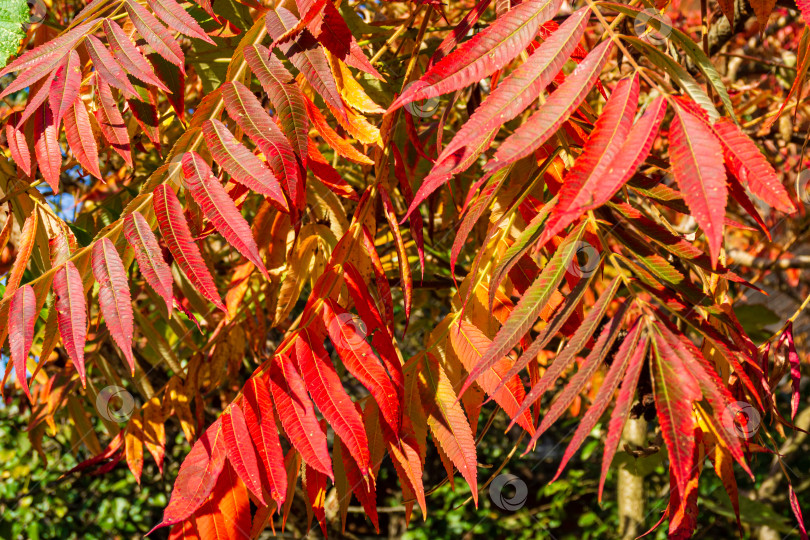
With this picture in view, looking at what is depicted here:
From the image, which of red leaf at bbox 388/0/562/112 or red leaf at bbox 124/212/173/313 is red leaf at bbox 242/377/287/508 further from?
red leaf at bbox 388/0/562/112

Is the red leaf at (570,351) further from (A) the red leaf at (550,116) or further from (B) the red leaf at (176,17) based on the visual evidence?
(B) the red leaf at (176,17)

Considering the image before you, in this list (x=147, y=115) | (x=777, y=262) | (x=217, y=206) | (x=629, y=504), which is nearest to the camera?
(x=217, y=206)

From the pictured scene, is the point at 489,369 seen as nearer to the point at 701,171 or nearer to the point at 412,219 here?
the point at 412,219

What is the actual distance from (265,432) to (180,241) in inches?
10.6

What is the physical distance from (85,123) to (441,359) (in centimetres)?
63

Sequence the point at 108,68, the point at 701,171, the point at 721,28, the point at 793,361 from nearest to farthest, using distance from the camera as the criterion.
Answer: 1. the point at 701,171
2. the point at 108,68
3. the point at 793,361
4. the point at 721,28

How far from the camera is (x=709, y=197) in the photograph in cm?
53

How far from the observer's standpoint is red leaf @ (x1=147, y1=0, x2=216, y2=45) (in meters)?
0.90

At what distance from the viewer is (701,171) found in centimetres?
55

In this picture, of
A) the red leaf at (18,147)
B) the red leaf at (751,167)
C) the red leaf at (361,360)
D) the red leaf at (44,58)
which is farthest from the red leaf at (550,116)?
the red leaf at (18,147)

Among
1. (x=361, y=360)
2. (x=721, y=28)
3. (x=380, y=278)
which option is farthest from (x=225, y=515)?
(x=721, y=28)

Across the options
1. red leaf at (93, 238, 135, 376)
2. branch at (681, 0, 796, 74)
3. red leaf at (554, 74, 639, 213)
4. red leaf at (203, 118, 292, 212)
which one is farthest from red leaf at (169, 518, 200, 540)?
branch at (681, 0, 796, 74)

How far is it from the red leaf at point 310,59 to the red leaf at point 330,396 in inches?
12.1

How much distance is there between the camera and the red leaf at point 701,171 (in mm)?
520
